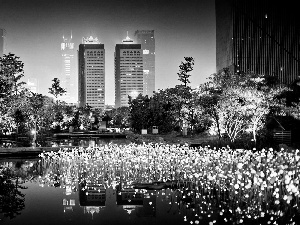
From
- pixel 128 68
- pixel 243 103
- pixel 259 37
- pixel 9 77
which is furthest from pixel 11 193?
pixel 128 68

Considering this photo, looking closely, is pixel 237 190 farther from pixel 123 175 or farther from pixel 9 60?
pixel 9 60

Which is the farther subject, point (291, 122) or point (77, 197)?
point (291, 122)

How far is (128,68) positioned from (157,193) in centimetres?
17719

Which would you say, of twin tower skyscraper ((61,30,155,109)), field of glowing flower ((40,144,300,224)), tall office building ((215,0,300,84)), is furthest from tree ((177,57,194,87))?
twin tower skyscraper ((61,30,155,109))

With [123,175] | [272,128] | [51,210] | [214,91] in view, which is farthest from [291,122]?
[51,210]

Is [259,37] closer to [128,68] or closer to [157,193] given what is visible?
[157,193]

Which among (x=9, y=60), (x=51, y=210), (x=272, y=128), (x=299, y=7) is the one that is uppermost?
(x=299, y=7)

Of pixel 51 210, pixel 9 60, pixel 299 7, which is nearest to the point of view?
pixel 51 210

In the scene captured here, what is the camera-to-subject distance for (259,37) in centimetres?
6581

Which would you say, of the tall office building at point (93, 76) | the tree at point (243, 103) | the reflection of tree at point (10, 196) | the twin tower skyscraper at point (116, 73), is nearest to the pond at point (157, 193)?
the reflection of tree at point (10, 196)

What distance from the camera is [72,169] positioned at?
44.8ft

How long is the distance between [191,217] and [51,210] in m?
3.08

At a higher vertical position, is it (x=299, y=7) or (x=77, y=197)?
(x=299, y=7)

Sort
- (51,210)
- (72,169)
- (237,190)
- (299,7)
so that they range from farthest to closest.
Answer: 1. (299,7)
2. (72,169)
3. (237,190)
4. (51,210)
